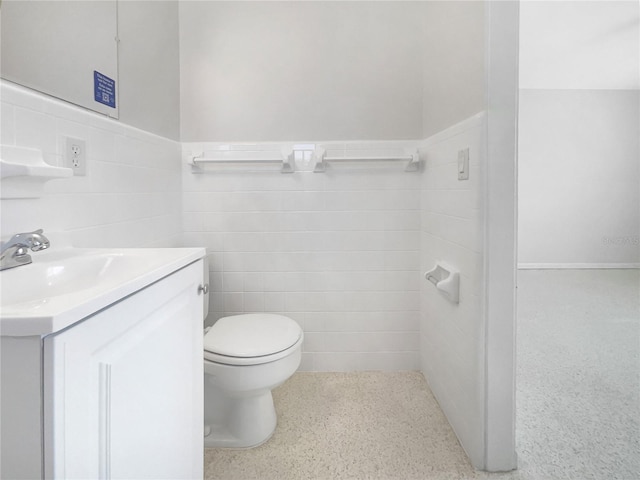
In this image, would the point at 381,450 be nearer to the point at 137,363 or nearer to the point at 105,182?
the point at 137,363

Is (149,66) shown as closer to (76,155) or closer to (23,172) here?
(76,155)

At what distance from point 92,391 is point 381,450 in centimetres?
125

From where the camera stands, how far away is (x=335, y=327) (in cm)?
206

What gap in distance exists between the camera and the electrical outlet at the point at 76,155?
1.10 metres

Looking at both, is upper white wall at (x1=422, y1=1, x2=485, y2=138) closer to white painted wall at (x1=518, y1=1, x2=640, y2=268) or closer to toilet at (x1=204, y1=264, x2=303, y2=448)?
toilet at (x1=204, y1=264, x2=303, y2=448)

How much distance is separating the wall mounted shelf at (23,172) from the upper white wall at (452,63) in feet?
4.47

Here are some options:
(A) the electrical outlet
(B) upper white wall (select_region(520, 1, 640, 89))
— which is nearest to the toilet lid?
(A) the electrical outlet

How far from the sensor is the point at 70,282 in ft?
2.88

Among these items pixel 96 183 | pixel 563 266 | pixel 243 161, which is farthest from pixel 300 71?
pixel 563 266

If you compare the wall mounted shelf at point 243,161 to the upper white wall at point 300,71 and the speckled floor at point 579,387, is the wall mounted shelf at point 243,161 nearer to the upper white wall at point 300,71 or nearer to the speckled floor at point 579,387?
the upper white wall at point 300,71

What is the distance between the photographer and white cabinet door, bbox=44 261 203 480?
1.53 feet

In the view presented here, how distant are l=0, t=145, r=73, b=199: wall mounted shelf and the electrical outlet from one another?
0.39 feet

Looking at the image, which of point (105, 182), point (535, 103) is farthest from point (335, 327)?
point (535, 103)

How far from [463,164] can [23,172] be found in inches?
55.6
